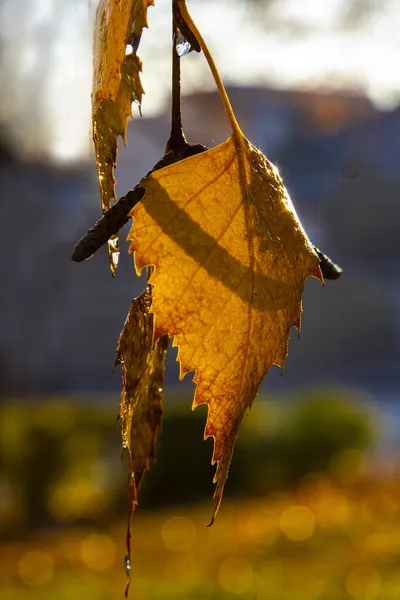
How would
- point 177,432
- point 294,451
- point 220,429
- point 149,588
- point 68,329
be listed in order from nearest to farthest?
point 220,429, point 149,588, point 177,432, point 294,451, point 68,329

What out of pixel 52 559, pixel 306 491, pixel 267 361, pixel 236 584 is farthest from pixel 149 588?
pixel 267 361

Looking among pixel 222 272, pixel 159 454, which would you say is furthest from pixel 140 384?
pixel 159 454

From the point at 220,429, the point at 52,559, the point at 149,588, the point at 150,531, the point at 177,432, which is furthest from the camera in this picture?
the point at 177,432

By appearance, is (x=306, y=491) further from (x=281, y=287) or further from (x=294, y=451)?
(x=281, y=287)

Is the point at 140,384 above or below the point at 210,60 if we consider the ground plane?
below

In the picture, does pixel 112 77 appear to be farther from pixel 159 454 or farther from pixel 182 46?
pixel 159 454

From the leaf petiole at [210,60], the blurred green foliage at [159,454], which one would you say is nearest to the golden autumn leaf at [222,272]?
the leaf petiole at [210,60]

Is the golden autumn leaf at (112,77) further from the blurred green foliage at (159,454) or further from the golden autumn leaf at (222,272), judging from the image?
the blurred green foliage at (159,454)
